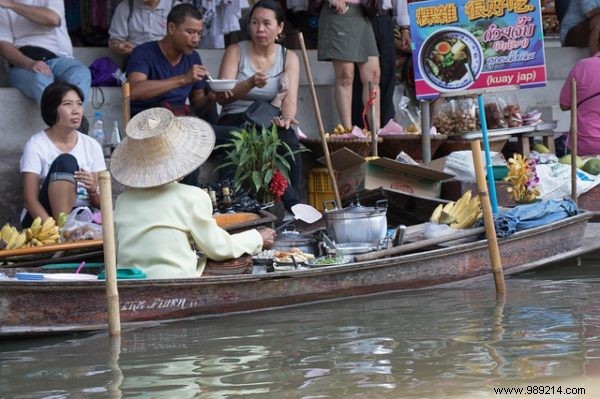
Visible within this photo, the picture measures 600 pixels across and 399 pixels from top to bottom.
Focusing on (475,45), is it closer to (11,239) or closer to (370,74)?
(370,74)

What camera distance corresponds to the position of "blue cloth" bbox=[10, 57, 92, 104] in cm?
885

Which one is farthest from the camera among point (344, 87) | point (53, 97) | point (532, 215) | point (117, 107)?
point (344, 87)

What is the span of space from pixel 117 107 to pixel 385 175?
2.14m

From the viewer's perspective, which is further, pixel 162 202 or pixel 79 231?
pixel 79 231

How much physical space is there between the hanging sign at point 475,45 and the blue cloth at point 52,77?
2427 mm

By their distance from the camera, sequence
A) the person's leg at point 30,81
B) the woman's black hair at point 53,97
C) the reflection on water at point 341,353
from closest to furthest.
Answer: the reflection on water at point 341,353, the woman's black hair at point 53,97, the person's leg at point 30,81

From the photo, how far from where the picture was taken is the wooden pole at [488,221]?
24.1ft

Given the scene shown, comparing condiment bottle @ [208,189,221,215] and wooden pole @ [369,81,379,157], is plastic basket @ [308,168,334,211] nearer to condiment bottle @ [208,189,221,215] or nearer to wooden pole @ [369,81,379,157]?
wooden pole @ [369,81,379,157]

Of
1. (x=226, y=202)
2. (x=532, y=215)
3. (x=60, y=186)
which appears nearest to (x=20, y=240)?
(x=60, y=186)

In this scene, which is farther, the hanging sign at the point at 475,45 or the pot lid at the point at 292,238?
the hanging sign at the point at 475,45

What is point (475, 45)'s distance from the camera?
935 cm

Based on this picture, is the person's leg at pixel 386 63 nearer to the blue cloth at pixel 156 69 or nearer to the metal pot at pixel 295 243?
the blue cloth at pixel 156 69

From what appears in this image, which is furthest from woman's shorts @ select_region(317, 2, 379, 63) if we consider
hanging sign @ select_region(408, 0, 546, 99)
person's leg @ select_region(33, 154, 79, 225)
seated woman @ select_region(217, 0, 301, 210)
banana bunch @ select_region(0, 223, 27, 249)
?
banana bunch @ select_region(0, 223, 27, 249)

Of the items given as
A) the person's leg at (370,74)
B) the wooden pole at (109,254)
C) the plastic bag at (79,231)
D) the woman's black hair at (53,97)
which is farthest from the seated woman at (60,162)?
the person's leg at (370,74)
